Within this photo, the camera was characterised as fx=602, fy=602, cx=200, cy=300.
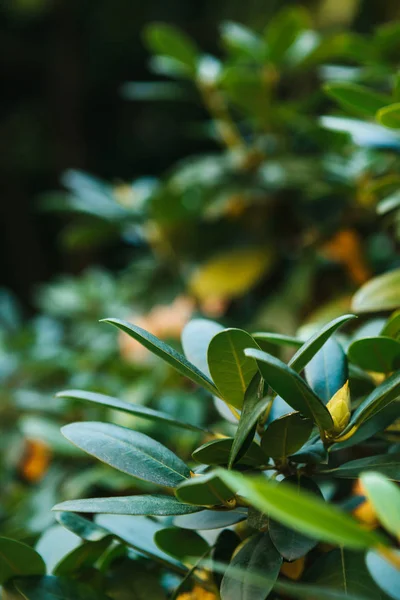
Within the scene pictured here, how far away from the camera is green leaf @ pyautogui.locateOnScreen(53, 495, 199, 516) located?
0.28 metres

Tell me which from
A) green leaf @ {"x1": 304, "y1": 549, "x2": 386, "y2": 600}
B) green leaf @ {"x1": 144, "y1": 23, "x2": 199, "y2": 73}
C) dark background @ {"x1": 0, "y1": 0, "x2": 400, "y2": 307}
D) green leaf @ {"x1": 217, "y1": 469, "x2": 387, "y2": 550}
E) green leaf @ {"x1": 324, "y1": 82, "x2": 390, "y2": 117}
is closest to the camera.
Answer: green leaf @ {"x1": 217, "y1": 469, "x2": 387, "y2": 550}

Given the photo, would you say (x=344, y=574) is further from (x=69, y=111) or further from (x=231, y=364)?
(x=69, y=111)

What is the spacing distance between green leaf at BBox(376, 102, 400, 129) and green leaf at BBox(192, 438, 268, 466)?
0.21 metres

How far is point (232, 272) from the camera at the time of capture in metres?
0.81

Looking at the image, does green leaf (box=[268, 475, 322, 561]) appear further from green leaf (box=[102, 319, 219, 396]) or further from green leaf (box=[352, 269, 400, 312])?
green leaf (box=[352, 269, 400, 312])

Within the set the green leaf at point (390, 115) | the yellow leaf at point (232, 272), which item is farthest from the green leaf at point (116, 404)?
the yellow leaf at point (232, 272)

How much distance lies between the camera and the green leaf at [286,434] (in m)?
0.30

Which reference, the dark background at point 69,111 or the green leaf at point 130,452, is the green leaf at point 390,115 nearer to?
the green leaf at point 130,452

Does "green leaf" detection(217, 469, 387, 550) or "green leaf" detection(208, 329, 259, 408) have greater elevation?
"green leaf" detection(208, 329, 259, 408)

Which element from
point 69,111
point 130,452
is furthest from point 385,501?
point 69,111

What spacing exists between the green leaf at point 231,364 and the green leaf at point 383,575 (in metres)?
0.10

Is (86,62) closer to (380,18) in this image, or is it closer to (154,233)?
(380,18)

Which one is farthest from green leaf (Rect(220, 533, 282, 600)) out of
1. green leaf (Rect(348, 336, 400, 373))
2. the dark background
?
the dark background

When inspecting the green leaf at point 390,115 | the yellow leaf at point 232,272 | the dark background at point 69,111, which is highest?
the dark background at point 69,111
